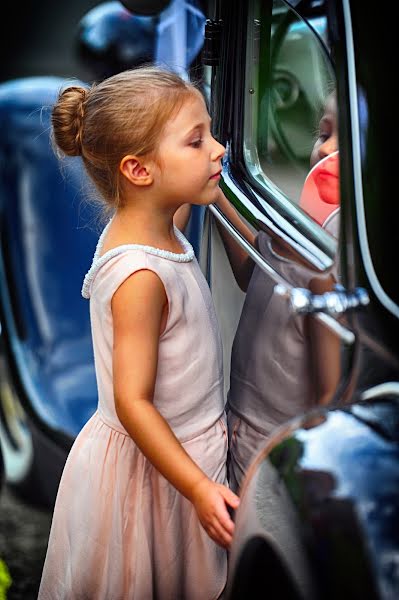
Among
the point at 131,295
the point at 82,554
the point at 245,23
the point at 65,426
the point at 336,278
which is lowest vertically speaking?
the point at 65,426

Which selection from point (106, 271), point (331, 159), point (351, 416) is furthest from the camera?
point (106, 271)

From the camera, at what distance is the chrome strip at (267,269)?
949mm

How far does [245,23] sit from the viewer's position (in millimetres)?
1336

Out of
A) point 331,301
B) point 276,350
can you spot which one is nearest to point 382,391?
point 331,301

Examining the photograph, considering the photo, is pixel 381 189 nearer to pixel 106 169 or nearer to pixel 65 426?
pixel 106 169

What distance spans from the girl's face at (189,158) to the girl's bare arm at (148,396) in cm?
14

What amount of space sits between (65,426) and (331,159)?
4.04 ft

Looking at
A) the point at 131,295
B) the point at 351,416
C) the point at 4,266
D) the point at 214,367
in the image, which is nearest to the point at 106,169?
the point at 131,295

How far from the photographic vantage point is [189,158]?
4.23 feet

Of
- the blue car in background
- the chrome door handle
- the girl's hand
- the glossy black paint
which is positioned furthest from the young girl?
the blue car in background

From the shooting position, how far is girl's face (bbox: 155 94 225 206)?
1287 millimetres

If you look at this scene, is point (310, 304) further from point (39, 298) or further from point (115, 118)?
point (39, 298)

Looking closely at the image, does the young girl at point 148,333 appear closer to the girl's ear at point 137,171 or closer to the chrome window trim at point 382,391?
the girl's ear at point 137,171

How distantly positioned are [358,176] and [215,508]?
41 cm
